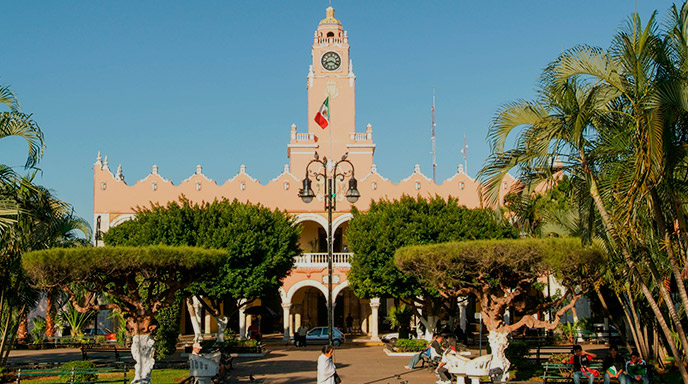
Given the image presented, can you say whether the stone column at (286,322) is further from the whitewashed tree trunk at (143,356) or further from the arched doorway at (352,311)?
the whitewashed tree trunk at (143,356)

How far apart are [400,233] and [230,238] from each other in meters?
6.30

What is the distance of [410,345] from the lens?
2533 centimetres

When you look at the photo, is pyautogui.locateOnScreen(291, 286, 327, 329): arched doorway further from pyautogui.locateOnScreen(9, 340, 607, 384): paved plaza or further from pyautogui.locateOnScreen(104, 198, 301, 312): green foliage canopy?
pyautogui.locateOnScreen(104, 198, 301, 312): green foliage canopy

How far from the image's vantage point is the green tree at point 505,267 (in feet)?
49.6

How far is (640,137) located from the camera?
1002 cm

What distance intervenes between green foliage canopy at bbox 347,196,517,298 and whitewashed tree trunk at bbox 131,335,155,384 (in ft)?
41.9

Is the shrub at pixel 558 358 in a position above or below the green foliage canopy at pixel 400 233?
below

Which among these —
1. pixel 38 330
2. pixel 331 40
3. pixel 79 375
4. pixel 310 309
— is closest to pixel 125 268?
pixel 79 375

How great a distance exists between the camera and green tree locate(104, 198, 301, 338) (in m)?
26.5

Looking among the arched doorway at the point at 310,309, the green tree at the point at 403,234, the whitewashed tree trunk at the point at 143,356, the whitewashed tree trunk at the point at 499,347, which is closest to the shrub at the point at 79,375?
the whitewashed tree trunk at the point at 143,356

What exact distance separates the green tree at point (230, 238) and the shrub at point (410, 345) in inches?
208

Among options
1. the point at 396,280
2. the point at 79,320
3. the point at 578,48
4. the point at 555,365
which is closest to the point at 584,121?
the point at 578,48

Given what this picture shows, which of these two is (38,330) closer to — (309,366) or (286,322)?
(286,322)

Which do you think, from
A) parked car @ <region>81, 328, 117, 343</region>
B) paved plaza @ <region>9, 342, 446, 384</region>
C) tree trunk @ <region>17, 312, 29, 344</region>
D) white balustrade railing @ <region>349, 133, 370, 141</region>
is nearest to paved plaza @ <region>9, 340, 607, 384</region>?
paved plaza @ <region>9, 342, 446, 384</region>
